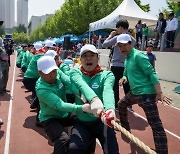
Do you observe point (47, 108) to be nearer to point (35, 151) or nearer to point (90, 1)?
point (35, 151)

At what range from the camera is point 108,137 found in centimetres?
291

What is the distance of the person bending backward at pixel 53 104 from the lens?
3.11 m

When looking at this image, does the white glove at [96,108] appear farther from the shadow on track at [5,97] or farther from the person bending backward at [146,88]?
the shadow on track at [5,97]

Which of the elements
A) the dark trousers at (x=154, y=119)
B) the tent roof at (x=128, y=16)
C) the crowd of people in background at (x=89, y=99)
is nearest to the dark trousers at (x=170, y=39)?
the tent roof at (x=128, y=16)

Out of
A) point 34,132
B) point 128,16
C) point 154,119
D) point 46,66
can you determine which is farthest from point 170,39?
point 46,66

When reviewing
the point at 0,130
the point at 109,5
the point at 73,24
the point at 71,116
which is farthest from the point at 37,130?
the point at 73,24

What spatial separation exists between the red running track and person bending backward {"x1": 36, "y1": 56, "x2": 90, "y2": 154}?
121cm

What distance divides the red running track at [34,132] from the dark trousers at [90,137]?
59.8 inches

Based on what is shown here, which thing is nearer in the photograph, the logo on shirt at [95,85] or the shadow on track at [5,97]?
the logo on shirt at [95,85]

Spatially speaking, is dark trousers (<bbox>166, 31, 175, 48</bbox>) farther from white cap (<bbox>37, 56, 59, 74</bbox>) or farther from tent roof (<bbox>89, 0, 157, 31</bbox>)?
white cap (<bbox>37, 56, 59, 74</bbox>)

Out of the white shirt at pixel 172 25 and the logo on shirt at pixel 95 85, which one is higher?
the white shirt at pixel 172 25

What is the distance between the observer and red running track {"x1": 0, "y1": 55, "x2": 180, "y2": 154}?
4.61 metres

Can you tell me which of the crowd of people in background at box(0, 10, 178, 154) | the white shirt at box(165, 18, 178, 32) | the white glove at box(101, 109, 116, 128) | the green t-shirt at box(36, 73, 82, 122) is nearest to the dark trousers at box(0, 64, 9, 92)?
the crowd of people in background at box(0, 10, 178, 154)

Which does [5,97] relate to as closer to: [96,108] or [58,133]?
[58,133]
